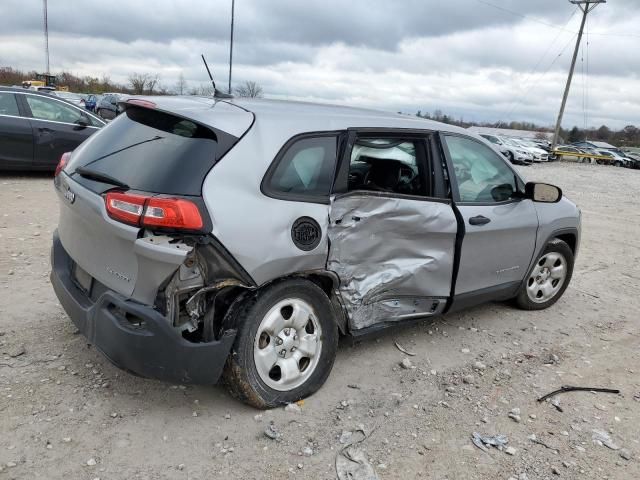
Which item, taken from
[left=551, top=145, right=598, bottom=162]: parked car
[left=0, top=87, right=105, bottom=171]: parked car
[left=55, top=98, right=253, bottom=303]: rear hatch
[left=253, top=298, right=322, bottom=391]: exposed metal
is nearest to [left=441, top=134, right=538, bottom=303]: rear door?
[left=253, top=298, right=322, bottom=391]: exposed metal

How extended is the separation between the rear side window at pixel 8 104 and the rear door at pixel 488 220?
8134mm

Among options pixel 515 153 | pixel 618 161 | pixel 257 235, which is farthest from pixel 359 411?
pixel 618 161

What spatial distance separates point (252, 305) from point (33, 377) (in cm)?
149

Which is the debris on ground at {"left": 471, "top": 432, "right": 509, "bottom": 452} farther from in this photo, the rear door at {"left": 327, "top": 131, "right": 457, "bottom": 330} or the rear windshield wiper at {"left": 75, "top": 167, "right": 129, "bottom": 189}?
the rear windshield wiper at {"left": 75, "top": 167, "right": 129, "bottom": 189}

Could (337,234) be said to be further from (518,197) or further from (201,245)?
(518,197)

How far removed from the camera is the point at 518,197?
4.43 metres

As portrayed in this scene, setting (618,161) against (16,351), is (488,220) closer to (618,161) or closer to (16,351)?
(16,351)

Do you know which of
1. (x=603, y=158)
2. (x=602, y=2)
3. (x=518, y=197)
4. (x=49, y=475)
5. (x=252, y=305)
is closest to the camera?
(x=49, y=475)

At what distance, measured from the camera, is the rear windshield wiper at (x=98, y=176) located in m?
2.82

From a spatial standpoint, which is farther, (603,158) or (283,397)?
(603,158)

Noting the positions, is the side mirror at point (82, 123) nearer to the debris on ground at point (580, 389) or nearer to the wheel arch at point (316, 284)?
the wheel arch at point (316, 284)

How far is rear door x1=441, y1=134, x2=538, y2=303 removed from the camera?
3.93 meters

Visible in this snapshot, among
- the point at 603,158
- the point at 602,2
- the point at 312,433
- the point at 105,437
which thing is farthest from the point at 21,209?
the point at 603,158

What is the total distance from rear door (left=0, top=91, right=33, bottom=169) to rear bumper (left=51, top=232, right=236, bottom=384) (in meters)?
7.54
